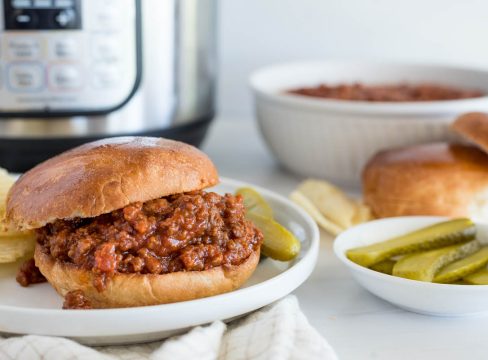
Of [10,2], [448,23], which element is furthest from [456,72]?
[10,2]

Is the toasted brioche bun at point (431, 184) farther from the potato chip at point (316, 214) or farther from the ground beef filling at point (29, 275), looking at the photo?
the ground beef filling at point (29, 275)

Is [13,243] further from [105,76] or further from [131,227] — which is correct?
[105,76]

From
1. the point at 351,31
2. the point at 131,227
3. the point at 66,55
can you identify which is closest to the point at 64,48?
the point at 66,55

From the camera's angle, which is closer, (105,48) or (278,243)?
(278,243)

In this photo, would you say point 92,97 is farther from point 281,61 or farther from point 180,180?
point 281,61

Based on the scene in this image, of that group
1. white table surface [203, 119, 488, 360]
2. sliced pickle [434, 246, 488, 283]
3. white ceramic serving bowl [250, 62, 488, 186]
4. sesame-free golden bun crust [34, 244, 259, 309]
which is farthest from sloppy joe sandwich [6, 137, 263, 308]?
white ceramic serving bowl [250, 62, 488, 186]

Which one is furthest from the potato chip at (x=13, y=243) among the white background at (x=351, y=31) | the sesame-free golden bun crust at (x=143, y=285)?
the white background at (x=351, y=31)

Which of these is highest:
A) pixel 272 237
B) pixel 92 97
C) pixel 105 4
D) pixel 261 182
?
pixel 105 4

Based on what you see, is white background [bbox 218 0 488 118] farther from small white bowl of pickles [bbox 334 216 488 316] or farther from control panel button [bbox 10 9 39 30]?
small white bowl of pickles [bbox 334 216 488 316]
